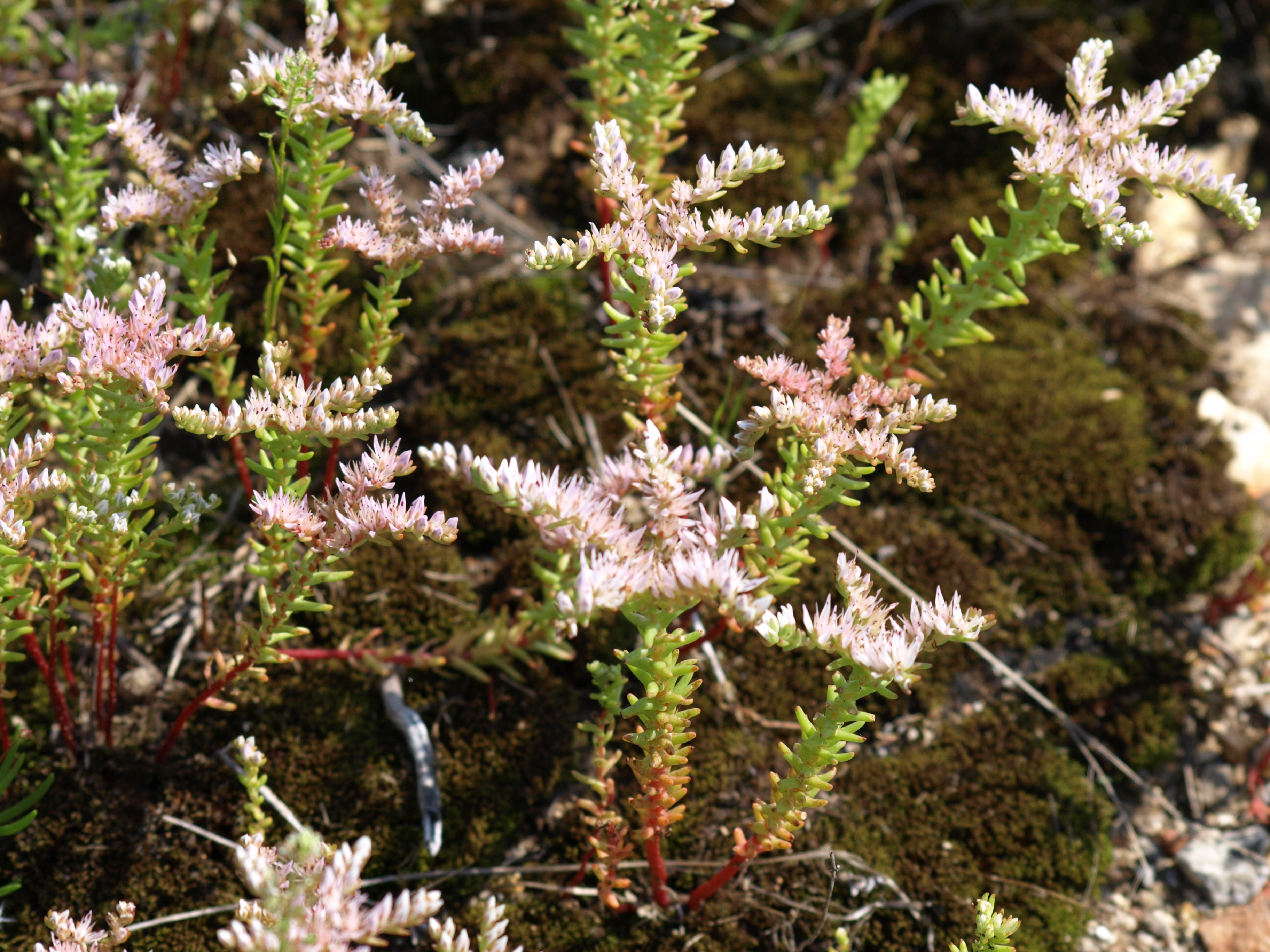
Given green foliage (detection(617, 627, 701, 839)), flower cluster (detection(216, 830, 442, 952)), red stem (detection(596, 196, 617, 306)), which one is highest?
red stem (detection(596, 196, 617, 306))

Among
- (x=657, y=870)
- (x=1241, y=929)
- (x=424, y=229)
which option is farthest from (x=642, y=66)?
(x=1241, y=929)

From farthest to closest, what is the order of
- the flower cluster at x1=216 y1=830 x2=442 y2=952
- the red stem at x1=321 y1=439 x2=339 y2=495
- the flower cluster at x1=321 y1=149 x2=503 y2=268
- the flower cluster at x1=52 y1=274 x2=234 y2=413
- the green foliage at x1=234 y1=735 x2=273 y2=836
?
the red stem at x1=321 y1=439 x2=339 y2=495
the flower cluster at x1=321 y1=149 x2=503 y2=268
the green foliage at x1=234 y1=735 x2=273 y2=836
the flower cluster at x1=52 y1=274 x2=234 y2=413
the flower cluster at x1=216 y1=830 x2=442 y2=952

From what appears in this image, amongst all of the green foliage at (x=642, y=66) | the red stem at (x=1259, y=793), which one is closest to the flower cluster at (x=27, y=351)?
the green foliage at (x=642, y=66)

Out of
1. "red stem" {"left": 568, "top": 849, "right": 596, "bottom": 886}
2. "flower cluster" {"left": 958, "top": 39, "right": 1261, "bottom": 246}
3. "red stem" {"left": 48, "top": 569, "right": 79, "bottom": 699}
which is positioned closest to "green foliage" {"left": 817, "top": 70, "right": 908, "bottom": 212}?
"flower cluster" {"left": 958, "top": 39, "right": 1261, "bottom": 246}

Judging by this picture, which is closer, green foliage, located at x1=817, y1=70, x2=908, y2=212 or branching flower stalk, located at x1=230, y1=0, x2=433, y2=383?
branching flower stalk, located at x1=230, y1=0, x2=433, y2=383

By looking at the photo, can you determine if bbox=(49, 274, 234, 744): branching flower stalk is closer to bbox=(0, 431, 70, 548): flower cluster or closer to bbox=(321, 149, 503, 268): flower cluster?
bbox=(0, 431, 70, 548): flower cluster
